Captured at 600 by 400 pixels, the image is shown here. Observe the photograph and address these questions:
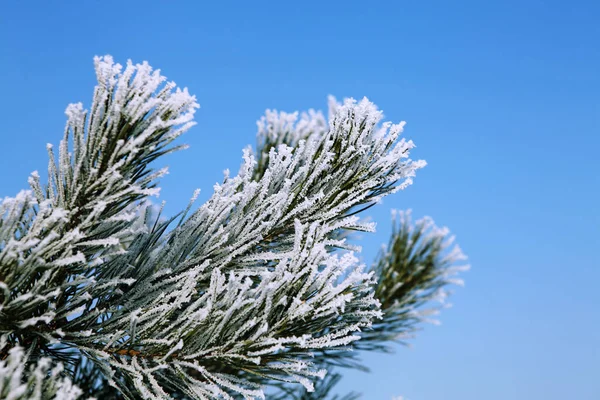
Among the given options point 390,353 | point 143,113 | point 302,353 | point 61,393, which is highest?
point 390,353

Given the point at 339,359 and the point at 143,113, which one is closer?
the point at 143,113

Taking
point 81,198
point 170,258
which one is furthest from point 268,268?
point 81,198

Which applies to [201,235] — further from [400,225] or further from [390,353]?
[400,225]

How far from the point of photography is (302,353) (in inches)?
62.2

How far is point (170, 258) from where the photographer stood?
1568 millimetres

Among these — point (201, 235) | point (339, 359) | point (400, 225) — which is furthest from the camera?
point (400, 225)

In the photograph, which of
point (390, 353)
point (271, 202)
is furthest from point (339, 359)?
point (271, 202)

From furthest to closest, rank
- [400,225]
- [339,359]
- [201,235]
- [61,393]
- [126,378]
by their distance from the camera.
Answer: [400,225]
[339,359]
[201,235]
[126,378]
[61,393]

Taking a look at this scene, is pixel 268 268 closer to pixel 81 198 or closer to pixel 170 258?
pixel 170 258

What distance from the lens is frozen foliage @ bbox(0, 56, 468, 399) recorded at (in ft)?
4.48

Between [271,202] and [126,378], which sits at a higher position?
[271,202]

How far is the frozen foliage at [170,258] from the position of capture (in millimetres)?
1364

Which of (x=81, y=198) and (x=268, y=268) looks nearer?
(x=81, y=198)

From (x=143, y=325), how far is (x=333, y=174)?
68cm
